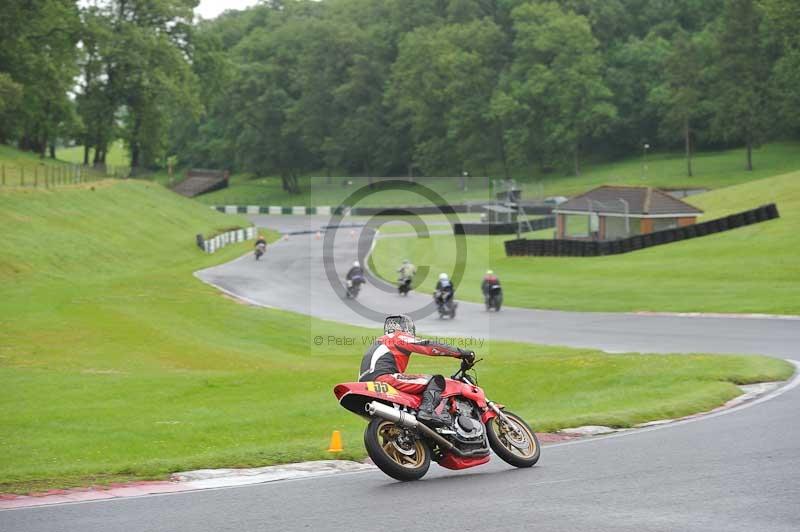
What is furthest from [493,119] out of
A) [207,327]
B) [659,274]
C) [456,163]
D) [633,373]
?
[633,373]

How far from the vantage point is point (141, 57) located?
8919cm

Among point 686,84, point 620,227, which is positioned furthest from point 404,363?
point 686,84

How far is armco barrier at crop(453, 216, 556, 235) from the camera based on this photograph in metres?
74.8

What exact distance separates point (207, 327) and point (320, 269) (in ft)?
82.5

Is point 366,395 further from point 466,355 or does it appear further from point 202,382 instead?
point 202,382

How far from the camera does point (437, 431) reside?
11.2 metres

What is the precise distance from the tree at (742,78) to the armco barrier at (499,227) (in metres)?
34.1

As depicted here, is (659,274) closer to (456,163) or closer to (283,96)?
(456,163)

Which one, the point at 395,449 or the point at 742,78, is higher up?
the point at 742,78

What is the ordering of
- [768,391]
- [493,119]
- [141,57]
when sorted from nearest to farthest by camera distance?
[768,391]
[141,57]
[493,119]

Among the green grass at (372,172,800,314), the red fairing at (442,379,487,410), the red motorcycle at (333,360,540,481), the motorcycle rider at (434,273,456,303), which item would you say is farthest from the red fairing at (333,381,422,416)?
the motorcycle rider at (434,273,456,303)

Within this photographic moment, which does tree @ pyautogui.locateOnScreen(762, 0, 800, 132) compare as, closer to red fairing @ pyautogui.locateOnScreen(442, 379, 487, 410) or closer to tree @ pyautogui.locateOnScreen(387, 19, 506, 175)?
tree @ pyautogui.locateOnScreen(387, 19, 506, 175)

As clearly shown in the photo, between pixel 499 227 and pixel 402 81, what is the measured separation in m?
65.8

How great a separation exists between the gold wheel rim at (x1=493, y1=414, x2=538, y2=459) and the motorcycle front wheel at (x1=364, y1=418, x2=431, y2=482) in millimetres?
945
